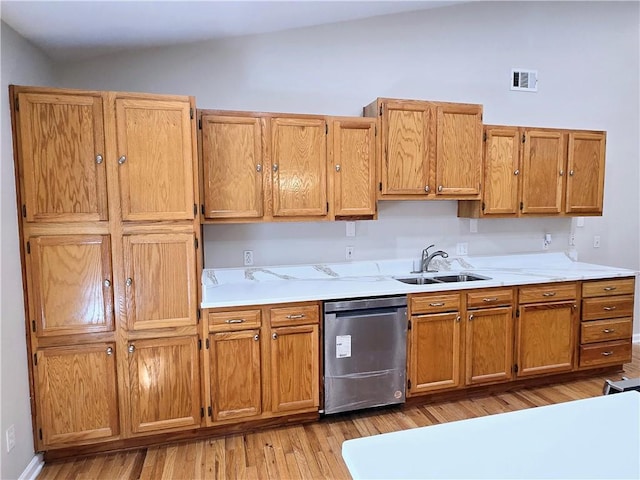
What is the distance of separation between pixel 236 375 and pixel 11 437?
116 cm

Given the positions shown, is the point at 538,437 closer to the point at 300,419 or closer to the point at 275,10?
the point at 300,419

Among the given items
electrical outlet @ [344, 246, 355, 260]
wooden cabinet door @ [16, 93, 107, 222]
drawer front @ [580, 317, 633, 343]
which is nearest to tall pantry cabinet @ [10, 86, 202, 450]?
wooden cabinet door @ [16, 93, 107, 222]

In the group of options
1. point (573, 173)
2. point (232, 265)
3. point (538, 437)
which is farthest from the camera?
point (573, 173)

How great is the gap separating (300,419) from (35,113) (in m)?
2.43

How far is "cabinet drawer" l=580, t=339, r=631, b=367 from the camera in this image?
3193 mm

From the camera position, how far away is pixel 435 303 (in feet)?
9.21

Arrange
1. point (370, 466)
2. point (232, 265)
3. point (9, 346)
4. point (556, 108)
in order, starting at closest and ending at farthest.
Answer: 1. point (370, 466)
2. point (9, 346)
3. point (232, 265)
4. point (556, 108)

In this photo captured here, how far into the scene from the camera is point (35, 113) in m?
2.08

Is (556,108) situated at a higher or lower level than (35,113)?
higher

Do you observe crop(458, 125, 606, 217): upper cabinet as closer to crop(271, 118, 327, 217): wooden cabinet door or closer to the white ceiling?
the white ceiling

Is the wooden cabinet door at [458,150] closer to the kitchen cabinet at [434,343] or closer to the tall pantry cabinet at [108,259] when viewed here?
the kitchen cabinet at [434,343]

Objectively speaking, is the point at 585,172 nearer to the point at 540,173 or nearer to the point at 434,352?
the point at 540,173

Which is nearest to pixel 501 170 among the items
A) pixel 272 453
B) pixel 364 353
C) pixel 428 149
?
pixel 428 149

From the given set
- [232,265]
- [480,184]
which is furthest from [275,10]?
[480,184]
